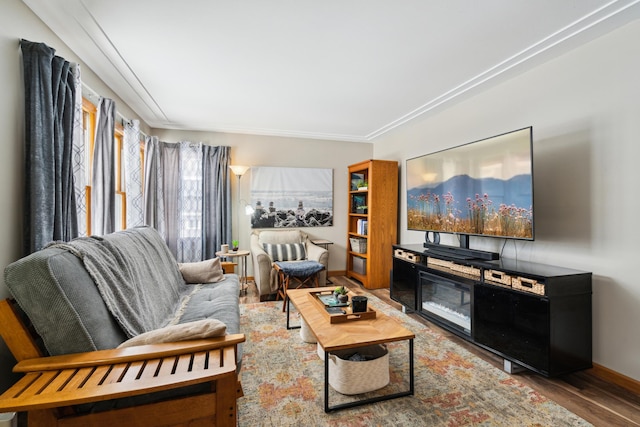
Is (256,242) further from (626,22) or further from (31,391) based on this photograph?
(626,22)

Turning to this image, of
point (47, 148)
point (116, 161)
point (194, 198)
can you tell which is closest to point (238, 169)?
point (194, 198)

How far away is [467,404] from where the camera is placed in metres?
1.83

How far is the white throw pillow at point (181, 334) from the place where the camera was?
139 cm

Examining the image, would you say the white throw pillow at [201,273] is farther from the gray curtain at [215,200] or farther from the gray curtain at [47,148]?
the gray curtain at [215,200]

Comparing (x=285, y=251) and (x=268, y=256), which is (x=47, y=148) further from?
(x=285, y=251)

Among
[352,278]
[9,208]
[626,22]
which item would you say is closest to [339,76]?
[626,22]

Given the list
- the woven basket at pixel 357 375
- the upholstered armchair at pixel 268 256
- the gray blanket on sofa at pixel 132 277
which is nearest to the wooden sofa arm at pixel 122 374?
the gray blanket on sofa at pixel 132 277

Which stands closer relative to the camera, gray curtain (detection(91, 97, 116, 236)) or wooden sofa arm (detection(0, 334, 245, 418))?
→ wooden sofa arm (detection(0, 334, 245, 418))

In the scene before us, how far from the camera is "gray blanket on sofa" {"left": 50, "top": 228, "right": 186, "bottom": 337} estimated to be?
4.95ft

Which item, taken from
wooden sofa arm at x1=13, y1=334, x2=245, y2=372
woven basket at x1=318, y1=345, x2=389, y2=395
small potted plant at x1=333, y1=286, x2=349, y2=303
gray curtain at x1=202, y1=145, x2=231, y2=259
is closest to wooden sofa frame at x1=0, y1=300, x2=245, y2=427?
wooden sofa arm at x1=13, y1=334, x2=245, y2=372

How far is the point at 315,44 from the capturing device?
2.31 meters

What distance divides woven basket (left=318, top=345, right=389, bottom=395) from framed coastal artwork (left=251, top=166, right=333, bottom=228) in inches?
127

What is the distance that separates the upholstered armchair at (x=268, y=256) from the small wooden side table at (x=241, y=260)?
14cm

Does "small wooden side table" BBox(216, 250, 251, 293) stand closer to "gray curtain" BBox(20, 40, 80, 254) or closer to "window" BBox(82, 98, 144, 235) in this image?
"window" BBox(82, 98, 144, 235)
